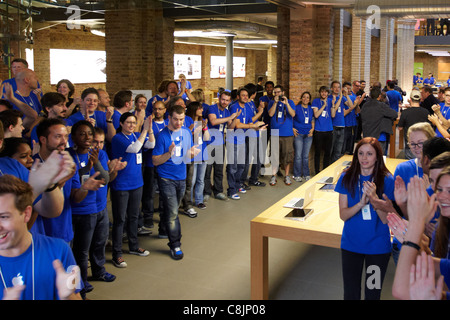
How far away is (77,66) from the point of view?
19.0 meters

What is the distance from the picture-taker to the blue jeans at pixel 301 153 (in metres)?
8.68

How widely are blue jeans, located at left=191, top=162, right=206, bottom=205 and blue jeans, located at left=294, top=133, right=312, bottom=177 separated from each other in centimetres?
234

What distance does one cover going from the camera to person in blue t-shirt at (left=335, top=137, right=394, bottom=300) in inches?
125

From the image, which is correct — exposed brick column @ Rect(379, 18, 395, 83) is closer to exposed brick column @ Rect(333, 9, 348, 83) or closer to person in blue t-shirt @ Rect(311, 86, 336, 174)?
exposed brick column @ Rect(333, 9, 348, 83)

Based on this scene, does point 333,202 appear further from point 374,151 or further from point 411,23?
point 411,23

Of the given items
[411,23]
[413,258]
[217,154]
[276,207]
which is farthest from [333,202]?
[411,23]

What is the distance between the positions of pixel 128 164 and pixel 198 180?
220cm

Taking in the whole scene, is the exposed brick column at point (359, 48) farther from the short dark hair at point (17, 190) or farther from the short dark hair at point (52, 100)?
the short dark hair at point (17, 190)

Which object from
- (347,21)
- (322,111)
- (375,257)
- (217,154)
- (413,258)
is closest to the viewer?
(413,258)

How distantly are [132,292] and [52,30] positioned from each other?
15645 millimetres

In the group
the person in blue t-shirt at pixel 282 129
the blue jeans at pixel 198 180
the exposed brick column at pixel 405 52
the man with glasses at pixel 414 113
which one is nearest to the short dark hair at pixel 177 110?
the blue jeans at pixel 198 180

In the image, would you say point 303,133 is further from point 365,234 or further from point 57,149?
point 57,149

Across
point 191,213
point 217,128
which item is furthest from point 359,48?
point 191,213

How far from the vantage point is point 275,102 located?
8391 mm
